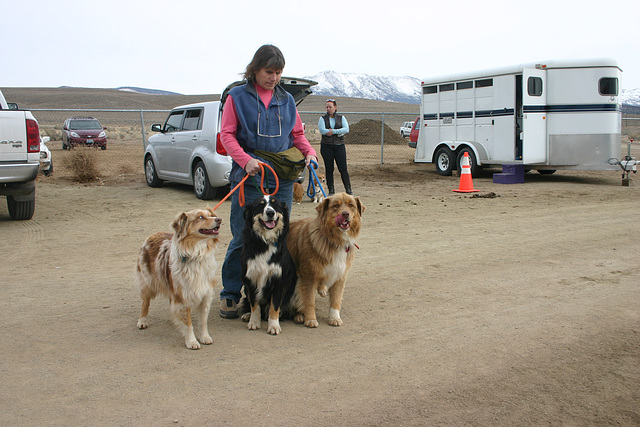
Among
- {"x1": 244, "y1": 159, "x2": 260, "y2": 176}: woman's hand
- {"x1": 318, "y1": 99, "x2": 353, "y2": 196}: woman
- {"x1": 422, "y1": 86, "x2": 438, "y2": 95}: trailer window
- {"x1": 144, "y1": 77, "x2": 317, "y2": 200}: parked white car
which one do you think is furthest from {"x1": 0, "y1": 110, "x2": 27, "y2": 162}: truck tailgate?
{"x1": 422, "y1": 86, "x2": 438, "y2": 95}: trailer window

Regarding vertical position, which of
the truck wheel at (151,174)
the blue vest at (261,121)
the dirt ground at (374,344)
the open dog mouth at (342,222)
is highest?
the blue vest at (261,121)

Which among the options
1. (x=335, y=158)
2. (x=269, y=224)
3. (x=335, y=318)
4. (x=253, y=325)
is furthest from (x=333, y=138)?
(x=269, y=224)

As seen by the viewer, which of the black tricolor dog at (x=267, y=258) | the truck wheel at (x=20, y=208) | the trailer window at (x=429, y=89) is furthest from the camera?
the trailer window at (x=429, y=89)

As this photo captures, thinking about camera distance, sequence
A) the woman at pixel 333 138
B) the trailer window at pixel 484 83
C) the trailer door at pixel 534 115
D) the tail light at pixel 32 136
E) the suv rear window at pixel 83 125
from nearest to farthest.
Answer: the tail light at pixel 32 136
the woman at pixel 333 138
the trailer door at pixel 534 115
the trailer window at pixel 484 83
the suv rear window at pixel 83 125

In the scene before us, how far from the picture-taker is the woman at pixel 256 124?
437cm

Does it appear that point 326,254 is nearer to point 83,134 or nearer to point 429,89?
point 429,89

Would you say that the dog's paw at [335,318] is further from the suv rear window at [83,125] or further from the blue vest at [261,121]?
the suv rear window at [83,125]

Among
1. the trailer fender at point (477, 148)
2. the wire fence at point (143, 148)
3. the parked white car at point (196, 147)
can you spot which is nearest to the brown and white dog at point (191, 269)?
the parked white car at point (196, 147)

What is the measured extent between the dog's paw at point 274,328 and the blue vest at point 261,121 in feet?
3.96

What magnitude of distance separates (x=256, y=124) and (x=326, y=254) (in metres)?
1.21

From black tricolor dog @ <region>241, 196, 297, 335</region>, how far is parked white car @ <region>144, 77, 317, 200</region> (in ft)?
19.4

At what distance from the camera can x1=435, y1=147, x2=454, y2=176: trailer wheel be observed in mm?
17250

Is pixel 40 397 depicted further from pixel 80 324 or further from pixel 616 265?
pixel 616 265

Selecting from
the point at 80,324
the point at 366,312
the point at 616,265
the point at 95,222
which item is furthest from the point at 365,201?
the point at 80,324
